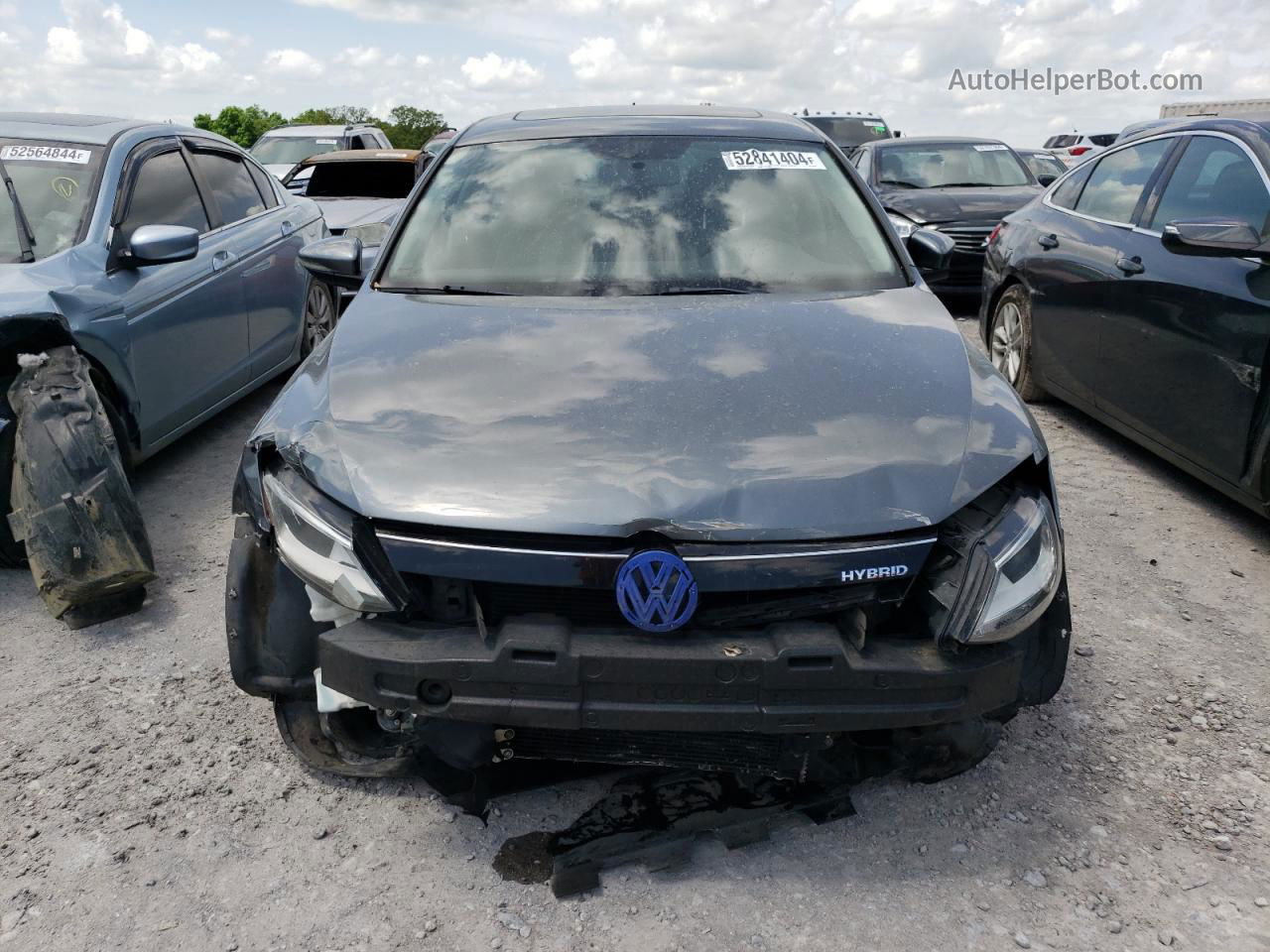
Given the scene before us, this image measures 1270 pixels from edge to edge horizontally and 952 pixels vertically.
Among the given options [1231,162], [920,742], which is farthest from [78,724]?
[1231,162]

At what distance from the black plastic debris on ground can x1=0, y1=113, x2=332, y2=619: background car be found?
2.63 metres

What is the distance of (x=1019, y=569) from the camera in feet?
7.38

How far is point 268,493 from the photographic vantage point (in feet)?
7.92

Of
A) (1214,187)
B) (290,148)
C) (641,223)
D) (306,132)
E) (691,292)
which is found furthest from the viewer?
(306,132)

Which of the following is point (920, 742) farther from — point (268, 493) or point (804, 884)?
point (268, 493)

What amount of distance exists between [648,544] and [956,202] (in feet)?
27.8

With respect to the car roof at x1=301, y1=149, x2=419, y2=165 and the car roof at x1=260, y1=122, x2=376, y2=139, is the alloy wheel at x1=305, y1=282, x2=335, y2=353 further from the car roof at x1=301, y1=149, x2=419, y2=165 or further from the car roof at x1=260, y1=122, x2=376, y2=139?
the car roof at x1=260, y1=122, x2=376, y2=139

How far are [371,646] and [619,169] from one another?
203 cm

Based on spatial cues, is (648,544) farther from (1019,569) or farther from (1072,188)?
(1072,188)

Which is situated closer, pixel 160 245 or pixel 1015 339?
pixel 160 245

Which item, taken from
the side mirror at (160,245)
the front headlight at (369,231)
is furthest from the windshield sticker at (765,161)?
the front headlight at (369,231)

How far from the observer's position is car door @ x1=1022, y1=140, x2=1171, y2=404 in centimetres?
519

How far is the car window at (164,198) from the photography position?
4.86 metres

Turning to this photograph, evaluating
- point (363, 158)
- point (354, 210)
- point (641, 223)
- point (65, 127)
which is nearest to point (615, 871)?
point (641, 223)
